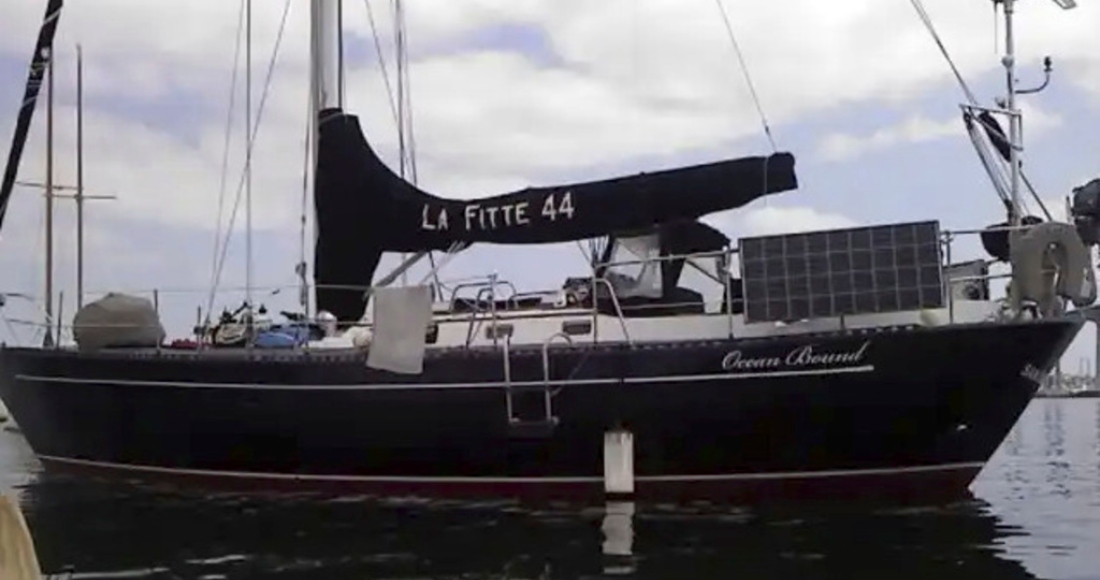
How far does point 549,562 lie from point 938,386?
→ 17.3ft

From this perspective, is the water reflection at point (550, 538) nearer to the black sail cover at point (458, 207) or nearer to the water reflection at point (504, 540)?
the water reflection at point (504, 540)

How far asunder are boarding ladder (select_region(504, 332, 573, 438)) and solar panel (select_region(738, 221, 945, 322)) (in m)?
2.30

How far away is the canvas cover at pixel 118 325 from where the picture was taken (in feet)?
58.5

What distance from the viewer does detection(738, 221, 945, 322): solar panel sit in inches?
560

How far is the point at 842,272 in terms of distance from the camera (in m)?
14.5

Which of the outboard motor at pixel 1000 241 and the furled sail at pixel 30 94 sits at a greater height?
the furled sail at pixel 30 94

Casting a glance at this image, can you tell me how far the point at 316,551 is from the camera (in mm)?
12078

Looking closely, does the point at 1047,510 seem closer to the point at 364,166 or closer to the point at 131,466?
the point at 364,166

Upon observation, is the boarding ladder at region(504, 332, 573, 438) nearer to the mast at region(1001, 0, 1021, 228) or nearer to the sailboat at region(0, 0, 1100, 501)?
the sailboat at region(0, 0, 1100, 501)

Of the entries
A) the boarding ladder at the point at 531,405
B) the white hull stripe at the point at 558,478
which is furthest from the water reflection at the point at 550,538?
the boarding ladder at the point at 531,405

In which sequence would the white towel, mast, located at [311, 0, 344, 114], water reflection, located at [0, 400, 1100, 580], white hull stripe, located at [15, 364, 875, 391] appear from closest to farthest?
1. water reflection, located at [0, 400, 1100, 580]
2. white hull stripe, located at [15, 364, 875, 391]
3. the white towel
4. mast, located at [311, 0, 344, 114]

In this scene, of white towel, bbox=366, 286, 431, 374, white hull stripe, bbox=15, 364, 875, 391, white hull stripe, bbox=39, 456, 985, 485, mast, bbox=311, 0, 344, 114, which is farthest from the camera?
mast, bbox=311, 0, 344, 114

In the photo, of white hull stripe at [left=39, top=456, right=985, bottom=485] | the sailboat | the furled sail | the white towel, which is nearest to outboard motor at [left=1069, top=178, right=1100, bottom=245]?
the sailboat

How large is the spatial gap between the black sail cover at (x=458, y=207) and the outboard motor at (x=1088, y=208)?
434 centimetres
